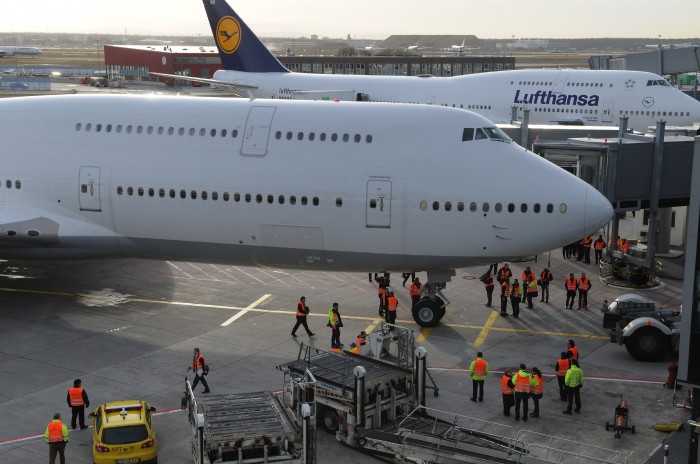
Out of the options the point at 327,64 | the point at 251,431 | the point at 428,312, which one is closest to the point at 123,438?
the point at 251,431

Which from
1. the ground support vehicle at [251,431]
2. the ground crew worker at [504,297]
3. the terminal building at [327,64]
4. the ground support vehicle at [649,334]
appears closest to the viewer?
the ground support vehicle at [251,431]

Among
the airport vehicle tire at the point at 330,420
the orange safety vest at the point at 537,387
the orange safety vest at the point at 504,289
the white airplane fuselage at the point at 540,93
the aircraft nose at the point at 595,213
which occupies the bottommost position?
the airport vehicle tire at the point at 330,420

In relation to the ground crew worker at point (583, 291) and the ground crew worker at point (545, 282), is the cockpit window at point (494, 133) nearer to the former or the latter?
the ground crew worker at point (545, 282)

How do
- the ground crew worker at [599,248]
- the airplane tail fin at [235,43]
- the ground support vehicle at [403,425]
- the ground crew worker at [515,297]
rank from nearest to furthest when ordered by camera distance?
the ground support vehicle at [403,425], the ground crew worker at [515,297], the ground crew worker at [599,248], the airplane tail fin at [235,43]

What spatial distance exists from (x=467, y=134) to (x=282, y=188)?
5747 millimetres

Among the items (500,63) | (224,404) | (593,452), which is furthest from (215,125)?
(500,63)

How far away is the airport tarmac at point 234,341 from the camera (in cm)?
2062

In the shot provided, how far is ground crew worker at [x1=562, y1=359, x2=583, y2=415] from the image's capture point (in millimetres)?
21016

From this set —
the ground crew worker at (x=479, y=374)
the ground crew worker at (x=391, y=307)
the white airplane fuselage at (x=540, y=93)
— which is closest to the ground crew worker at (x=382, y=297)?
the ground crew worker at (x=391, y=307)

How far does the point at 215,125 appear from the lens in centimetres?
2748

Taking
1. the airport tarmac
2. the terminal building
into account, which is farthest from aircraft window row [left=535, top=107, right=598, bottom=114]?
the terminal building

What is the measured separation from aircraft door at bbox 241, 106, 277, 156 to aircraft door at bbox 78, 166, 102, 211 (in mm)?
4847

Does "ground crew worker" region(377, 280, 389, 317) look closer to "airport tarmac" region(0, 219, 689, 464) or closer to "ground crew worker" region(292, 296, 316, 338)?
"airport tarmac" region(0, 219, 689, 464)

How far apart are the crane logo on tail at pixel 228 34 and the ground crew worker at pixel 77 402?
4099 cm
